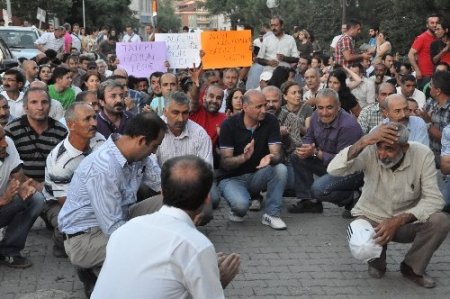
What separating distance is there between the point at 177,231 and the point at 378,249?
117 inches

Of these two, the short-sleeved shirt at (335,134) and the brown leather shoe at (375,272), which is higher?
the short-sleeved shirt at (335,134)

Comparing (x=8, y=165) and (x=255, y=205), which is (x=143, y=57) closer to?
(x=255, y=205)

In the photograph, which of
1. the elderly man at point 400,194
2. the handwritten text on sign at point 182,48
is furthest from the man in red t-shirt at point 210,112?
the handwritten text on sign at point 182,48

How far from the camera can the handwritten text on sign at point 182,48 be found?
11273 millimetres

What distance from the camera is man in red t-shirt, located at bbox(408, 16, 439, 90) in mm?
12031

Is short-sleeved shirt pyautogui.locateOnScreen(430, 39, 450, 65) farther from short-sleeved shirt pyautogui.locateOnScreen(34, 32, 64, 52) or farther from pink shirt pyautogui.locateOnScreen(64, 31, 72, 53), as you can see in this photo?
pink shirt pyautogui.locateOnScreen(64, 31, 72, 53)

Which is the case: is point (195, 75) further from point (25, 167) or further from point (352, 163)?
point (352, 163)

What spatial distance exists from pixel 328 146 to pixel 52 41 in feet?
43.9

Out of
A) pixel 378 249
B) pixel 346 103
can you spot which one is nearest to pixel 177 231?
pixel 378 249

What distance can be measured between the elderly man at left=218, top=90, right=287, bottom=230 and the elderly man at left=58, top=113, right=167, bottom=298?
2177 mm

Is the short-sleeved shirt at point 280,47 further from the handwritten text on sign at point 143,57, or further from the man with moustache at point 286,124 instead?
the man with moustache at point 286,124

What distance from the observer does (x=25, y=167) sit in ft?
22.7

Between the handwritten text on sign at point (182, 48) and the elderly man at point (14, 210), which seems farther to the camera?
the handwritten text on sign at point (182, 48)

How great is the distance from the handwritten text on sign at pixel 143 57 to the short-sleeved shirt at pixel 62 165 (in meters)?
5.19
